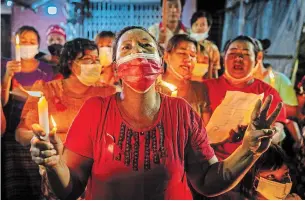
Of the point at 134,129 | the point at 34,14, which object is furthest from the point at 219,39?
the point at 34,14

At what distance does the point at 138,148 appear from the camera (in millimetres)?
2223

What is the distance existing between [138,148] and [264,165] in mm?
742

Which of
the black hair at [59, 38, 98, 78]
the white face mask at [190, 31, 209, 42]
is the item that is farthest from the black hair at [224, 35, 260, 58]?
the black hair at [59, 38, 98, 78]

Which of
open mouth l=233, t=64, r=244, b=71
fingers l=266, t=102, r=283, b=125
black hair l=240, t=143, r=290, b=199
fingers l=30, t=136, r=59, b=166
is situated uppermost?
open mouth l=233, t=64, r=244, b=71

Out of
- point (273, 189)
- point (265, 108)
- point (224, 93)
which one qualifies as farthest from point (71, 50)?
point (273, 189)

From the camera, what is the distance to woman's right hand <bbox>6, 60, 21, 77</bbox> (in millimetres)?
2381

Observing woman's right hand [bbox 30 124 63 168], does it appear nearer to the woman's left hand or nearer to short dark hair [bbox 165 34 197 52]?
short dark hair [bbox 165 34 197 52]

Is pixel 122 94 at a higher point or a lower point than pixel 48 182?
higher

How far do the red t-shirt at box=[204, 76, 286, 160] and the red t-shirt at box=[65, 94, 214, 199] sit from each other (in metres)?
0.09

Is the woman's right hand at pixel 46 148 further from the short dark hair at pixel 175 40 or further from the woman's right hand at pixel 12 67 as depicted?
the short dark hair at pixel 175 40

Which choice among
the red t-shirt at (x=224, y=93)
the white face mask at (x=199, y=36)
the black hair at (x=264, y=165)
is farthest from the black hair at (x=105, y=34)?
the black hair at (x=264, y=165)

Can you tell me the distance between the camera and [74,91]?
237 cm

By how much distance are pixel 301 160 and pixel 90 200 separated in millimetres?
1233

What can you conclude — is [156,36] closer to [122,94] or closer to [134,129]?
[122,94]
